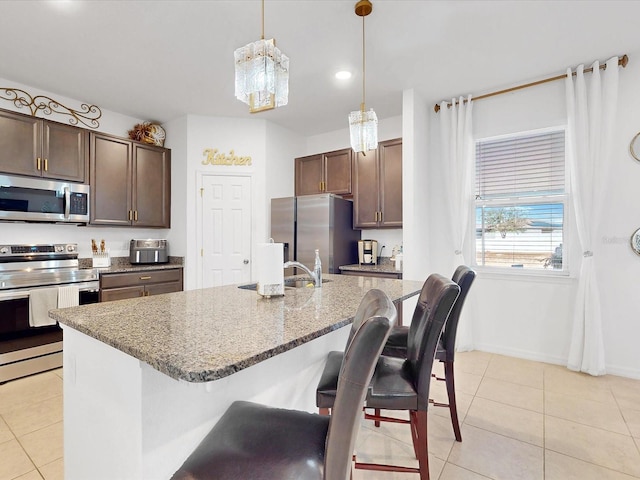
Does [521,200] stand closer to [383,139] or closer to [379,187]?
[379,187]

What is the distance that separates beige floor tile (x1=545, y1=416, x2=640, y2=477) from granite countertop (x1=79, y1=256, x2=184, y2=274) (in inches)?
148

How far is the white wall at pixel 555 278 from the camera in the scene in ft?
9.10

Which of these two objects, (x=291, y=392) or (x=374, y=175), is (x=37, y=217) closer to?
(x=291, y=392)

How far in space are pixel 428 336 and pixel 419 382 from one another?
0.19 metres

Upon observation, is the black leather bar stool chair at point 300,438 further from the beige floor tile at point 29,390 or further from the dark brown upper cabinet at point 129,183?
the dark brown upper cabinet at point 129,183

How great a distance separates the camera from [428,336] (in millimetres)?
1353

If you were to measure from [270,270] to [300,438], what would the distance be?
2.75 feet

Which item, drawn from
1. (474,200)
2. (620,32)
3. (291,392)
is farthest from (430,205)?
(291,392)

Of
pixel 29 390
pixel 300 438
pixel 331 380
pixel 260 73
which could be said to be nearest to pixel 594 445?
pixel 331 380

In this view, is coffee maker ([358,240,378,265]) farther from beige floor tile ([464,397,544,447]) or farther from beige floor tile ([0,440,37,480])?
beige floor tile ([0,440,37,480])

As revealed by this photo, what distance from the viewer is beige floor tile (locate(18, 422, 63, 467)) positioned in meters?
1.79

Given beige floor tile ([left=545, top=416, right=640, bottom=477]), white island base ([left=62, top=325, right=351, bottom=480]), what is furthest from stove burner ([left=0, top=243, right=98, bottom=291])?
beige floor tile ([left=545, top=416, right=640, bottom=477])

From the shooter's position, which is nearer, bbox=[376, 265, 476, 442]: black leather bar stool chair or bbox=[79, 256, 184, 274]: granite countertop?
bbox=[376, 265, 476, 442]: black leather bar stool chair

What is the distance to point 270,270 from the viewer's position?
163 centimetres
